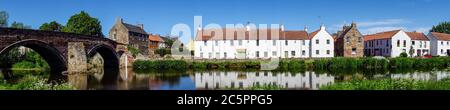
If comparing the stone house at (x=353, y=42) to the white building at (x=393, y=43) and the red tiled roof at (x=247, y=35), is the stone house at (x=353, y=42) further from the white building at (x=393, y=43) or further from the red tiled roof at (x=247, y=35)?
the white building at (x=393, y=43)

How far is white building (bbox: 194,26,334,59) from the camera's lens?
56.9 m

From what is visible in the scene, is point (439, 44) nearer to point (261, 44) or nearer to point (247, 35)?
point (261, 44)

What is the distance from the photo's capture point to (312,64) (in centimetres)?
4669

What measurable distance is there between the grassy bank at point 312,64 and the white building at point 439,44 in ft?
64.1

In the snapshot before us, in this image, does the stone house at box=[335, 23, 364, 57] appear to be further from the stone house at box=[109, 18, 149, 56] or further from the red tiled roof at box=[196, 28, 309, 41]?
the stone house at box=[109, 18, 149, 56]

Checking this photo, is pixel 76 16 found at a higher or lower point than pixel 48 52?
higher

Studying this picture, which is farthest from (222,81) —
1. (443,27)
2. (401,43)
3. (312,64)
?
(443,27)

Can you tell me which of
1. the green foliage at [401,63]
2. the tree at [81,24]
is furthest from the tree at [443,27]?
the tree at [81,24]

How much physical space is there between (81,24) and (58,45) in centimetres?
2737

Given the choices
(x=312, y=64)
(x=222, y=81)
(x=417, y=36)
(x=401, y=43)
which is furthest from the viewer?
(x=417, y=36)

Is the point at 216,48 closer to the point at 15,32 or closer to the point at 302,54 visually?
the point at 302,54

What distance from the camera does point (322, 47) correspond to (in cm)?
5703
